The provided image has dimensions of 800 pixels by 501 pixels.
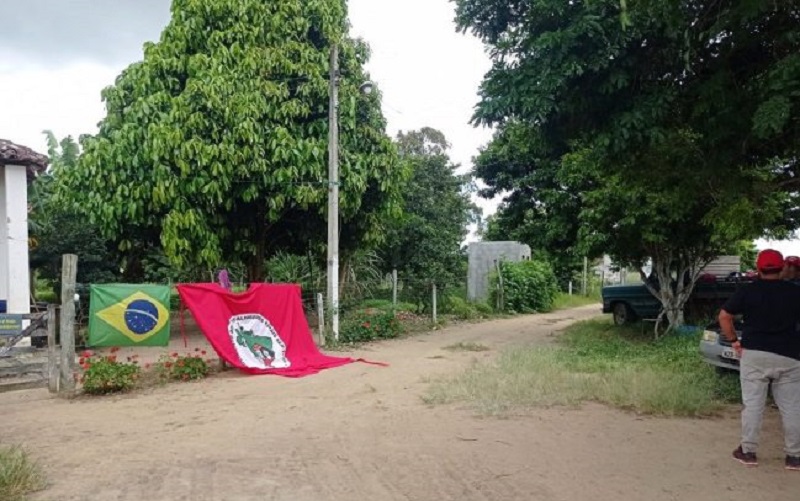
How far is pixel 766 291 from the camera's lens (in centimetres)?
500

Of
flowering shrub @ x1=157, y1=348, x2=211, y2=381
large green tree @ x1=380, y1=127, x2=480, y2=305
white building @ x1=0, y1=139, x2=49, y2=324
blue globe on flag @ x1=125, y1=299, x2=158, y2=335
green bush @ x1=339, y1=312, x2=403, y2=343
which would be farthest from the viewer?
large green tree @ x1=380, y1=127, x2=480, y2=305

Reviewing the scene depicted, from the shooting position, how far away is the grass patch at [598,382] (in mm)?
7148

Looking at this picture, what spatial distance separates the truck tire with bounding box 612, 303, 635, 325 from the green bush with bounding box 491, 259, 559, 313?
6039mm

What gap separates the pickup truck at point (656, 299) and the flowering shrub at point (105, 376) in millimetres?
11989

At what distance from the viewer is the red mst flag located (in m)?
9.45

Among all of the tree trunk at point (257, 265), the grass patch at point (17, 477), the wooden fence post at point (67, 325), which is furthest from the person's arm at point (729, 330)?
the tree trunk at point (257, 265)

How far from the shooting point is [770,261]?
5055 millimetres

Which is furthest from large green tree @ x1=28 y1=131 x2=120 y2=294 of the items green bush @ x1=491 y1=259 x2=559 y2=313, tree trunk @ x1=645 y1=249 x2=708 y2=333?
green bush @ x1=491 y1=259 x2=559 y2=313

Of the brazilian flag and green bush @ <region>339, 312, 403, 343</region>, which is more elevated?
the brazilian flag

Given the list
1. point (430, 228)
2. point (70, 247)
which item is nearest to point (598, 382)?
point (70, 247)

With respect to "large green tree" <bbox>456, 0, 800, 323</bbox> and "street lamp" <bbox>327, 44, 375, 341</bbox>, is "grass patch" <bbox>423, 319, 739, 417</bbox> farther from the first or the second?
"street lamp" <bbox>327, 44, 375, 341</bbox>

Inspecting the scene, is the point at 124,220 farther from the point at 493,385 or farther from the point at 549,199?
the point at 549,199

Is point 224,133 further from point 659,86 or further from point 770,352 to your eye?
point 770,352

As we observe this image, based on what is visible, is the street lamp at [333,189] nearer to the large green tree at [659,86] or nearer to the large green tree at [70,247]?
the large green tree at [70,247]
